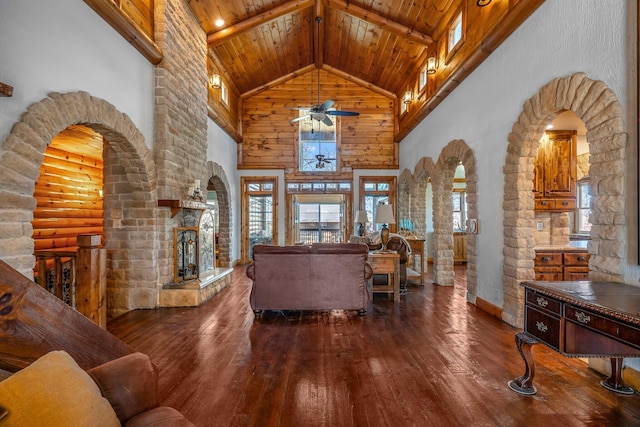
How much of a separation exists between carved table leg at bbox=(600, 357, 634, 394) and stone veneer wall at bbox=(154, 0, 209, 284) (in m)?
4.87

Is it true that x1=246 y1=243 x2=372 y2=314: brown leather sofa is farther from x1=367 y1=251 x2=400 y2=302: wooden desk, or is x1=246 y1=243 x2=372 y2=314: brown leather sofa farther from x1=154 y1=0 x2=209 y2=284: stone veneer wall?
x1=154 y1=0 x2=209 y2=284: stone veneer wall

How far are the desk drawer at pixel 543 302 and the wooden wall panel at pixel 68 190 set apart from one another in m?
5.64

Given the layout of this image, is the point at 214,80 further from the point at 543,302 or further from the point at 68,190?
the point at 543,302

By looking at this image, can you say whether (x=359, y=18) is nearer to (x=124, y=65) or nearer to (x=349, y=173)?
(x=349, y=173)

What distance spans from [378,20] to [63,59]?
17.1ft

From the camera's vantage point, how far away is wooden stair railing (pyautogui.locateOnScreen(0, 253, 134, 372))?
1.12 meters

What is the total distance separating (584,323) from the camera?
1.83 m

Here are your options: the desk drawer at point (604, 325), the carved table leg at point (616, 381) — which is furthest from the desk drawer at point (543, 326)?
the carved table leg at point (616, 381)

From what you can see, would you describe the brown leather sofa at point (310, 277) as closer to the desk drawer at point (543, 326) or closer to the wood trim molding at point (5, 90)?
the desk drawer at point (543, 326)

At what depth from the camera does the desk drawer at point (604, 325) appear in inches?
62.9

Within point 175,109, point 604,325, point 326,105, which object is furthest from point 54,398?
point 326,105

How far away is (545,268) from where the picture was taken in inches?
156

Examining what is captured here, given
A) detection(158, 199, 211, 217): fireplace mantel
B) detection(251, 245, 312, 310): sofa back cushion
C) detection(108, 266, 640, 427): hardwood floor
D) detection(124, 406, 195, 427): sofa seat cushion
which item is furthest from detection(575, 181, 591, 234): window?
detection(124, 406, 195, 427): sofa seat cushion

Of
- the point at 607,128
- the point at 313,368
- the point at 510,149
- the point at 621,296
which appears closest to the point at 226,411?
the point at 313,368
